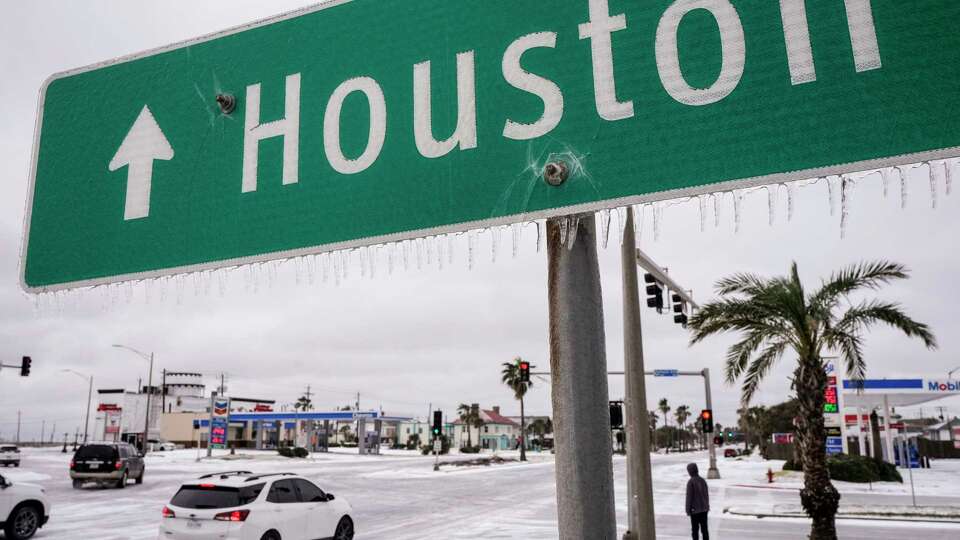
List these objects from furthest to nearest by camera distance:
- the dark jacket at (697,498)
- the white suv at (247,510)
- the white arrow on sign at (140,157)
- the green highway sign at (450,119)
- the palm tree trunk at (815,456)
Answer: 1. the dark jacket at (697,498)
2. the palm tree trunk at (815,456)
3. the white suv at (247,510)
4. the white arrow on sign at (140,157)
5. the green highway sign at (450,119)

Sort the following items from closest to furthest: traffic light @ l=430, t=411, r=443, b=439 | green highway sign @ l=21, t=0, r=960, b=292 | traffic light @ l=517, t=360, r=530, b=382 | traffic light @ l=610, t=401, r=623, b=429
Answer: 1. green highway sign @ l=21, t=0, r=960, b=292
2. traffic light @ l=610, t=401, r=623, b=429
3. traffic light @ l=517, t=360, r=530, b=382
4. traffic light @ l=430, t=411, r=443, b=439

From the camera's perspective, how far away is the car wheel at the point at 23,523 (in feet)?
51.7

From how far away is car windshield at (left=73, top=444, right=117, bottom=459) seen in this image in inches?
1170

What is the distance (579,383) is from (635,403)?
10.4 m

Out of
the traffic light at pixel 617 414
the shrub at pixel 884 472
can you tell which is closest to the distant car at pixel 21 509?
the traffic light at pixel 617 414

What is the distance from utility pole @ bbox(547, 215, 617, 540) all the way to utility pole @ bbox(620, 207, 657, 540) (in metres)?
9.14

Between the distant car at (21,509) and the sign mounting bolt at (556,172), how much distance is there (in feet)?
61.1

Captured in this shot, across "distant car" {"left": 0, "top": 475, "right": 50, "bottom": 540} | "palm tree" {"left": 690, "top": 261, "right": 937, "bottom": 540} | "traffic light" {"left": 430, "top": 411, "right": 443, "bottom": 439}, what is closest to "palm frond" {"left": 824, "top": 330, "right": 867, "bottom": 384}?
"palm tree" {"left": 690, "top": 261, "right": 937, "bottom": 540}

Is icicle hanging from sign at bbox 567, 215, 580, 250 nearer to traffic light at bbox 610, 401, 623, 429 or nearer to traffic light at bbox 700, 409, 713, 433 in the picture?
traffic light at bbox 610, 401, 623, 429

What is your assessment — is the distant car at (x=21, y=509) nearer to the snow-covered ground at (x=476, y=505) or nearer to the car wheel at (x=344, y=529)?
the snow-covered ground at (x=476, y=505)

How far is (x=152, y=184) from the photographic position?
2.22 meters

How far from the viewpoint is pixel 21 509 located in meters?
16.1

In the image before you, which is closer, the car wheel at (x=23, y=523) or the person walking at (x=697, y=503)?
the person walking at (x=697, y=503)

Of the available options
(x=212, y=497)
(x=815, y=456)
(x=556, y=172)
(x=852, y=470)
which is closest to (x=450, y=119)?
(x=556, y=172)
